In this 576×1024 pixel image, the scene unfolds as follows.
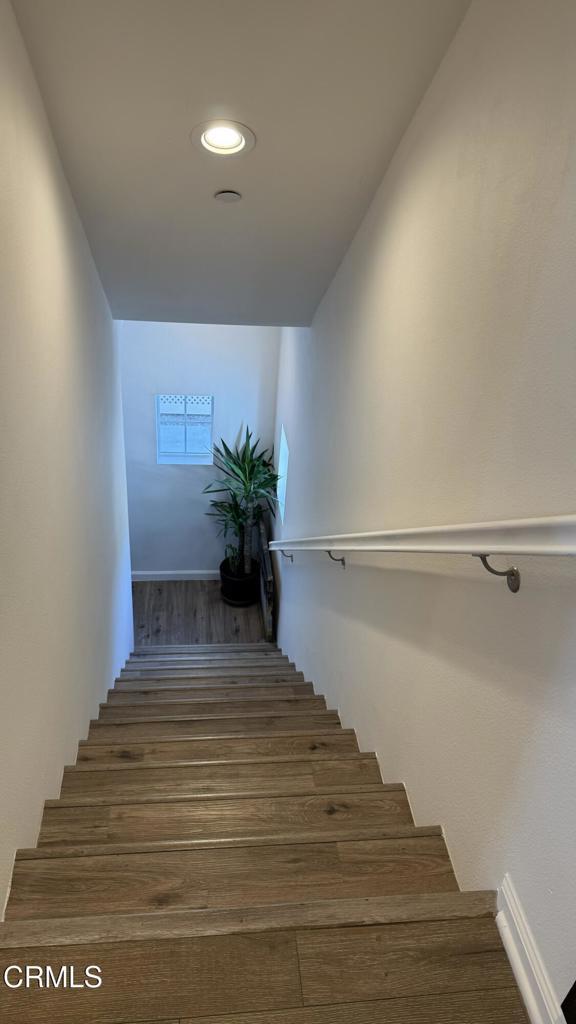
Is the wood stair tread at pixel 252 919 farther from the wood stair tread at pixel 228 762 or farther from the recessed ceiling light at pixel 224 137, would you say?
the recessed ceiling light at pixel 224 137

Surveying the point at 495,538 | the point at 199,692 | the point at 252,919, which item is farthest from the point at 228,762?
the point at 495,538

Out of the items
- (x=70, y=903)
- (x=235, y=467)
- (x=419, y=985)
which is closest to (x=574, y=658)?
(x=419, y=985)

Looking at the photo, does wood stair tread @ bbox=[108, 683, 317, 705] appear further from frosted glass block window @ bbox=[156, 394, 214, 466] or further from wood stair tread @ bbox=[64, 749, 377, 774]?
frosted glass block window @ bbox=[156, 394, 214, 466]

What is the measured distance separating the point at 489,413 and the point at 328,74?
109 centimetres

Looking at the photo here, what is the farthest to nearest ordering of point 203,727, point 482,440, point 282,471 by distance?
point 282,471 → point 203,727 → point 482,440

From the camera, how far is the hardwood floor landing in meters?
5.98

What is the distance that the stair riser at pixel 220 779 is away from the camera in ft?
6.40

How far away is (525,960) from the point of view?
44.1 inches

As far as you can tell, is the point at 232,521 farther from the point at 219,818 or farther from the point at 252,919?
the point at 252,919

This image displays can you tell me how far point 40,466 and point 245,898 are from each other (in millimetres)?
1279

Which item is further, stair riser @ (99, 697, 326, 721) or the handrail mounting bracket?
stair riser @ (99, 697, 326, 721)

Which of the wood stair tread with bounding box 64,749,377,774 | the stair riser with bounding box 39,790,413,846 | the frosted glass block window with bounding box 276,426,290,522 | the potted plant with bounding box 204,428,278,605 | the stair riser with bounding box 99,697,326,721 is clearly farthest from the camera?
the potted plant with bounding box 204,428,278,605

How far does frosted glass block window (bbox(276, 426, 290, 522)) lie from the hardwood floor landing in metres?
1.37

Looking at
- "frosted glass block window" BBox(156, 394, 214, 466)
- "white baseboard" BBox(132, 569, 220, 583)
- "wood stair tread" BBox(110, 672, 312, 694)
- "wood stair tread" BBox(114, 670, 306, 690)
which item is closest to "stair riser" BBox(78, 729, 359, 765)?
"wood stair tread" BBox(110, 672, 312, 694)
